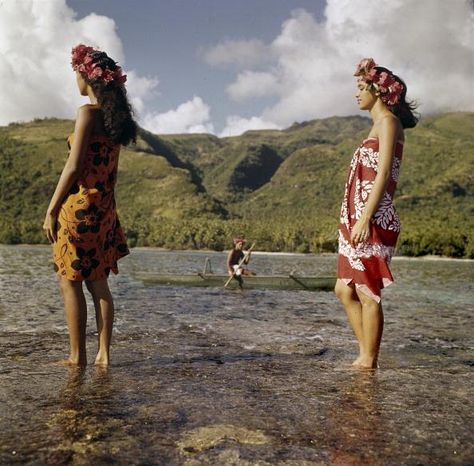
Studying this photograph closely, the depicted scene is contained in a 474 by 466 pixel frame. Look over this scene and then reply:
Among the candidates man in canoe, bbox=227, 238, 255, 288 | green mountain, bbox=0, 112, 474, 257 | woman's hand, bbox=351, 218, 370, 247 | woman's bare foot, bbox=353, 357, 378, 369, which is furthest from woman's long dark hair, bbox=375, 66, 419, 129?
green mountain, bbox=0, 112, 474, 257

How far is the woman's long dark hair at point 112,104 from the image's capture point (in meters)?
4.08

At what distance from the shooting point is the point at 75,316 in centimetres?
406

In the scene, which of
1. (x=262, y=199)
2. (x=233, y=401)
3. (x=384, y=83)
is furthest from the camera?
(x=262, y=199)

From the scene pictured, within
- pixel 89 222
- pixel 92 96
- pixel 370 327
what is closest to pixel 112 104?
pixel 92 96

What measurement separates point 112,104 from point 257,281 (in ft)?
43.6

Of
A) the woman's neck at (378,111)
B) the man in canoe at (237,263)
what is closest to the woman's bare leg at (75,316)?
the woman's neck at (378,111)

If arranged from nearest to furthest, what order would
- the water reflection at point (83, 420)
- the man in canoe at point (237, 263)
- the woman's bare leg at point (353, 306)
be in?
the water reflection at point (83, 420)
the woman's bare leg at point (353, 306)
the man in canoe at point (237, 263)

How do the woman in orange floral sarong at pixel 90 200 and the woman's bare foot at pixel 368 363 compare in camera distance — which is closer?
the woman in orange floral sarong at pixel 90 200

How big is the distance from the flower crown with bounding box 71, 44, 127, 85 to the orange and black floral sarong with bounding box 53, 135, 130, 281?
1.40ft

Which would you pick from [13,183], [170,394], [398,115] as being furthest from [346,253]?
[13,183]

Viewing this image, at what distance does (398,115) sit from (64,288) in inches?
111

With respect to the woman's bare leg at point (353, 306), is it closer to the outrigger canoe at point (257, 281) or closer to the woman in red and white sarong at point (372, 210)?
the woman in red and white sarong at point (372, 210)

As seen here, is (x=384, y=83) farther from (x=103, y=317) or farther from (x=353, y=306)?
(x=103, y=317)

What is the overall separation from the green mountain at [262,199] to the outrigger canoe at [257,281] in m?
53.6
